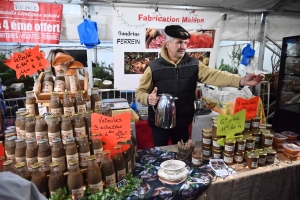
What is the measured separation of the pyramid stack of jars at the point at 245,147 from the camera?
1375mm

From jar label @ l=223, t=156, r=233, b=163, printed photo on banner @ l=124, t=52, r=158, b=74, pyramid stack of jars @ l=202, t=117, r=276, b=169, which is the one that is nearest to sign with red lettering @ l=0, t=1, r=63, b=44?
printed photo on banner @ l=124, t=52, r=158, b=74

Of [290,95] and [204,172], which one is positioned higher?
[290,95]

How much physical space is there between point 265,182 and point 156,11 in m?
2.27

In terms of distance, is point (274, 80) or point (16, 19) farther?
point (274, 80)

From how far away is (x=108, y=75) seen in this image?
3527 mm

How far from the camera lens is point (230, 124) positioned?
1392mm

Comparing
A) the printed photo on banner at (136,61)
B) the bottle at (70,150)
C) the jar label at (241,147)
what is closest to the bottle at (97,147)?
the bottle at (70,150)

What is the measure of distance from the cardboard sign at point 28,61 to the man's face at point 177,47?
103 cm

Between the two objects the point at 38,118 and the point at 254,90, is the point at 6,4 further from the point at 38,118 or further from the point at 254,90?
the point at 254,90

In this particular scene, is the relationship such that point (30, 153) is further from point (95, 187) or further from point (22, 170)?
point (95, 187)

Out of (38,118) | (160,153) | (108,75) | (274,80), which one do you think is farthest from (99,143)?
(274,80)

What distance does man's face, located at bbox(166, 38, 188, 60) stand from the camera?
179cm

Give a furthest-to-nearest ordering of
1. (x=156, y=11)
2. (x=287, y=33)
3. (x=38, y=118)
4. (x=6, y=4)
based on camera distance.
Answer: (x=287, y=33) < (x=156, y=11) < (x=6, y=4) < (x=38, y=118)

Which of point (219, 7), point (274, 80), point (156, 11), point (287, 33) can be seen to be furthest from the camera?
point (274, 80)
